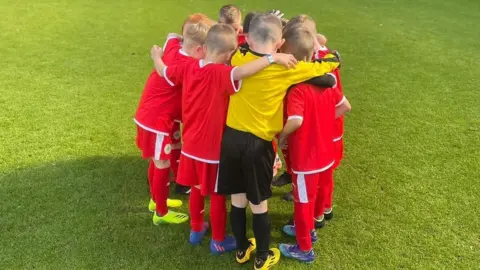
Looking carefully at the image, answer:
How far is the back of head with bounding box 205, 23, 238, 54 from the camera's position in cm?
290

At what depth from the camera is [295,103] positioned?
2.85m

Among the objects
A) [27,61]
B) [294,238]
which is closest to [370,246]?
[294,238]

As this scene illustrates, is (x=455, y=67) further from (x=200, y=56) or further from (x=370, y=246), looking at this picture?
(x=200, y=56)

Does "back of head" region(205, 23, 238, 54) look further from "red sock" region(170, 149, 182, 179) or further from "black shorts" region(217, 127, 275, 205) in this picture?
"red sock" region(170, 149, 182, 179)

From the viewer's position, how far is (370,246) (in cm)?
345

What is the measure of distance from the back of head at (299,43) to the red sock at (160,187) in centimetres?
136

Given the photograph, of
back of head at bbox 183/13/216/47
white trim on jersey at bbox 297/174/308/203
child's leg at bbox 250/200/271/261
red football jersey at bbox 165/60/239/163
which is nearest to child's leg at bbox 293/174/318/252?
white trim on jersey at bbox 297/174/308/203

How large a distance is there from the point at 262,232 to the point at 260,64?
114 cm

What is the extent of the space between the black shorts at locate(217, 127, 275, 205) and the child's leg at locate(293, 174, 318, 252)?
0.78ft

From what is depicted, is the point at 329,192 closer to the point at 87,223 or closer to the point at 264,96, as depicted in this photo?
the point at 264,96

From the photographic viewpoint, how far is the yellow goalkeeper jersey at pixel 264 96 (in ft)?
9.19

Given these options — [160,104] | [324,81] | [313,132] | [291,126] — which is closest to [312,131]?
[313,132]

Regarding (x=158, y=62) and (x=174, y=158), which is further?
(x=174, y=158)

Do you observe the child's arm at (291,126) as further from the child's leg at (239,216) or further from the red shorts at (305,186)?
the child's leg at (239,216)
